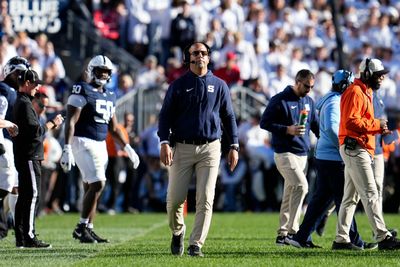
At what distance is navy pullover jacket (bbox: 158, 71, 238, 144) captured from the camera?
11.9 metres

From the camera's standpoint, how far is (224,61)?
24781mm

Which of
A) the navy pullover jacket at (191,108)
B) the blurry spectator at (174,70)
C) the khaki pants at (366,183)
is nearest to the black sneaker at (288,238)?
the khaki pants at (366,183)

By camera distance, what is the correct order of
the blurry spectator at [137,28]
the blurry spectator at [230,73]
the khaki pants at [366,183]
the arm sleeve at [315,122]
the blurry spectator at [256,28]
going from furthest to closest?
the blurry spectator at [137,28]
the blurry spectator at [256,28]
the blurry spectator at [230,73]
the arm sleeve at [315,122]
the khaki pants at [366,183]

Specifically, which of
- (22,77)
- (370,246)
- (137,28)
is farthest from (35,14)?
(370,246)

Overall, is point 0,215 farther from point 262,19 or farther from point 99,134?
point 262,19

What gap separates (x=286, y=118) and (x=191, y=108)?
266 cm

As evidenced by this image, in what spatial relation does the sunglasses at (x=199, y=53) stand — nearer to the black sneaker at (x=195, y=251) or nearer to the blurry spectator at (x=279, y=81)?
the black sneaker at (x=195, y=251)

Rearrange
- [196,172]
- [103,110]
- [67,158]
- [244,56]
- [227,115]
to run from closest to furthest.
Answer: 1. [196,172]
2. [227,115]
3. [67,158]
4. [103,110]
5. [244,56]

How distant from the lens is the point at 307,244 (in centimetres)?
1336

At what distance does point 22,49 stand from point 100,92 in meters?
9.49

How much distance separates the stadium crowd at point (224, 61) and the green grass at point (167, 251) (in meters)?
4.76

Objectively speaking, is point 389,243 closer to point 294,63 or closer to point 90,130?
point 90,130

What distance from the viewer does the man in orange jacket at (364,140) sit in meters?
12.4

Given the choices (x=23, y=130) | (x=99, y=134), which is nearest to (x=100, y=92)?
(x=99, y=134)
